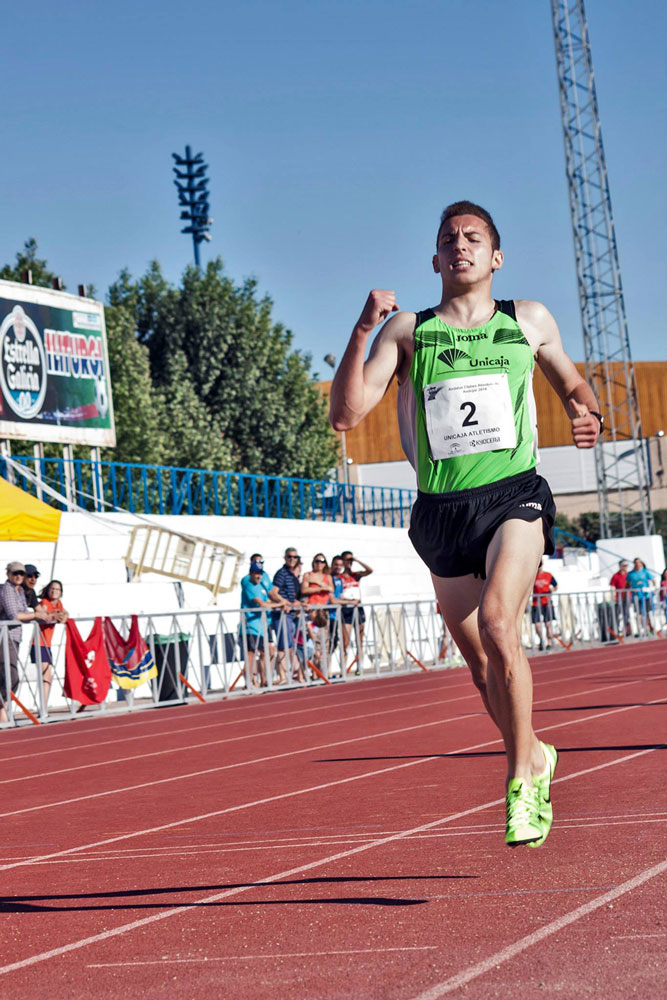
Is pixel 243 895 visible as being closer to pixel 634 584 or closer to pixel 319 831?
pixel 319 831

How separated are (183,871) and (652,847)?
1629 millimetres

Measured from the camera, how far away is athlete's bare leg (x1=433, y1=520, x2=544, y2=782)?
173 inches

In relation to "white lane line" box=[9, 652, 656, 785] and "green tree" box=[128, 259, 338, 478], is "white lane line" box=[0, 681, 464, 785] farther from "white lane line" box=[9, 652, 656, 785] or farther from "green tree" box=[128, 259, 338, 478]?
"green tree" box=[128, 259, 338, 478]

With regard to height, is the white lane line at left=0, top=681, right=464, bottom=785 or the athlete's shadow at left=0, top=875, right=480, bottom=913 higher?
the athlete's shadow at left=0, top=875, right=480, bottom=913

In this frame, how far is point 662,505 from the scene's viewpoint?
76625mm

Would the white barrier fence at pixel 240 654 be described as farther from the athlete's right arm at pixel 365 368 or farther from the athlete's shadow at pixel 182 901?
the athlete's right arm at pixel 365 368

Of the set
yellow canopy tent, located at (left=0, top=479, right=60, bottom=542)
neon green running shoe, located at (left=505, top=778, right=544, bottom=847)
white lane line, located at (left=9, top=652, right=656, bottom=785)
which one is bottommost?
white lane line, located at (left=9, top=652, right=656, bottom=785)

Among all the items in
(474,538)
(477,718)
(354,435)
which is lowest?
(477,718)

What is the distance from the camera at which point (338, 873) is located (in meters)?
4.70

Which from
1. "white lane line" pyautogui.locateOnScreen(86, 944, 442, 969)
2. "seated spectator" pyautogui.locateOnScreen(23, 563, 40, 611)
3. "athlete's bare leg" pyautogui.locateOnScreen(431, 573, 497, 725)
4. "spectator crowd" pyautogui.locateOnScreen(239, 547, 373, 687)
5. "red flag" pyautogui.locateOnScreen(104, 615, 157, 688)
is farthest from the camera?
"spectator crowd" pyautogui.locateOnScreen(239, 547, 373, 687)

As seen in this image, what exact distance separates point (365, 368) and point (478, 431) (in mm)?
431

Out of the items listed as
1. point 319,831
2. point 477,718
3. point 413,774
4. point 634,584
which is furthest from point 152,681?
point 634,584

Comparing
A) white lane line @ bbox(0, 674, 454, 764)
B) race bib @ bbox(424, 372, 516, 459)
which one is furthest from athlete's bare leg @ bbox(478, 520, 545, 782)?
white lane line @ bbox(0, 674, 454, 764)

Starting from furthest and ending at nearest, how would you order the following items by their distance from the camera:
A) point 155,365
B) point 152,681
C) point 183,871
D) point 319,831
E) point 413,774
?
1. point 155,365
2. point 152,681
3. point 413,774
4. point 319,831
5. point 183,871
